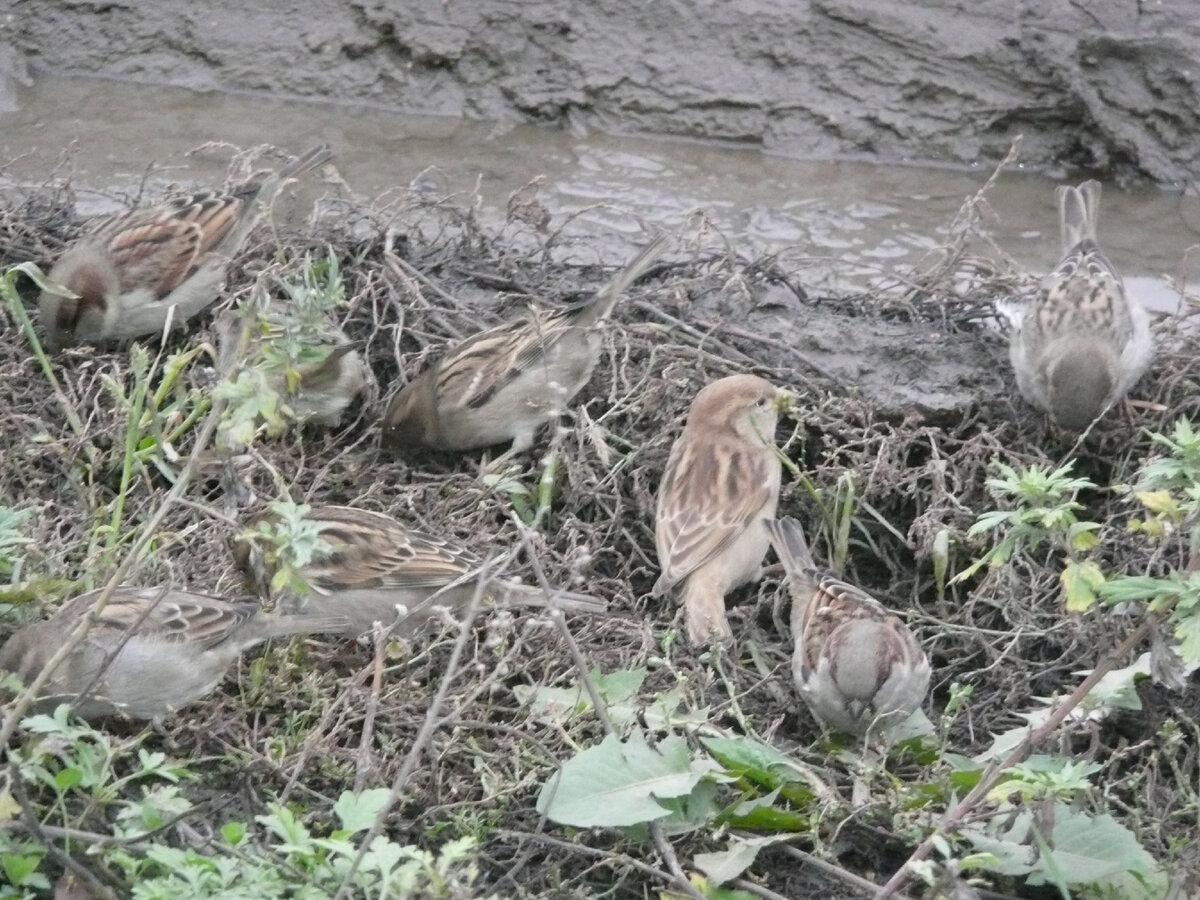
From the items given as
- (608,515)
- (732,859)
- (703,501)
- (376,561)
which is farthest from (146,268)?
(732,859)

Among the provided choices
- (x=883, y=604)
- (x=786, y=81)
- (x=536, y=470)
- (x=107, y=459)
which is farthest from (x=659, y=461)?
(x=786, y=81)

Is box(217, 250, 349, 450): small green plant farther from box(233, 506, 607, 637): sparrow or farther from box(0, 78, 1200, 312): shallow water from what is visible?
box(0, 78, 1200, 312): shallow water

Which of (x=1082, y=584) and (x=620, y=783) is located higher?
(x=1082, y=584)

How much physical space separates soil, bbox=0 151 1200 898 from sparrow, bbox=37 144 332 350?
0.11 m

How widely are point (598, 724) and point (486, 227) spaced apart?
3.00 meters

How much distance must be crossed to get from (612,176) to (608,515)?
10.3 ft

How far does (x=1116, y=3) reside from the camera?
863 cm

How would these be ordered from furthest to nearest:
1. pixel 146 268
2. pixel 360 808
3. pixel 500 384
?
pixel 146 268 → pixel 500 384 → pixel 360 808

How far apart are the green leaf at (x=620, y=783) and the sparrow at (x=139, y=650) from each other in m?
0.93

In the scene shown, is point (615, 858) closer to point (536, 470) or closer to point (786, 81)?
point (536, 470)

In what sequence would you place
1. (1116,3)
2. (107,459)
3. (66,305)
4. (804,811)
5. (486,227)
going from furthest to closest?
(1116,3) → (486,227) → (66,305) → (107,459) → (804,811)

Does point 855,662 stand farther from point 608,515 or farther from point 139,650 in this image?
point 139,650

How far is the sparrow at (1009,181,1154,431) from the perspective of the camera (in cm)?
570

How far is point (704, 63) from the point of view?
8.80 m
